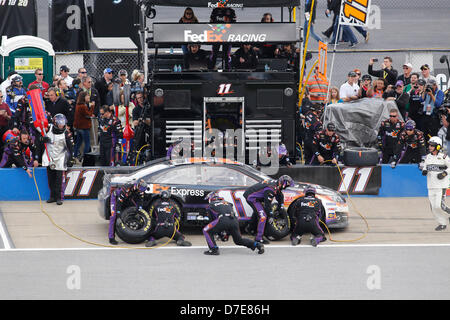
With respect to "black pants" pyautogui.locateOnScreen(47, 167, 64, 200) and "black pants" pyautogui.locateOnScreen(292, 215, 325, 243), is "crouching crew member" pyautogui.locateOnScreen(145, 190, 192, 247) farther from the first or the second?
"black pants" pyautogui.locateOnScreen(47, 167, 64, 200)

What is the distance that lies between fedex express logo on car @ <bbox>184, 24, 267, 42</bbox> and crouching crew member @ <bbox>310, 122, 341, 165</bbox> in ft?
7.52

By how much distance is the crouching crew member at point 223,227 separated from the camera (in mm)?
13672

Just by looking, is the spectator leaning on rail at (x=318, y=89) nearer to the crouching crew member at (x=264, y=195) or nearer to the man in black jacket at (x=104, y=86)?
the man in black jacket at (x=104, y=86)

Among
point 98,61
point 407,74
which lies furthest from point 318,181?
point 98,61

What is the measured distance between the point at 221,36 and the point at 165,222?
5.23 meters

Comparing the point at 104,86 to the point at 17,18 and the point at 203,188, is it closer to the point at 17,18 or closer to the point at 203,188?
the point at 17,18

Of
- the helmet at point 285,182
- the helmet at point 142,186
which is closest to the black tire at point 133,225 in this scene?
the helmet at point 142,186

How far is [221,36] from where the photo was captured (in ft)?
59.6

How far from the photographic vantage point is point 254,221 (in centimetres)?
1493

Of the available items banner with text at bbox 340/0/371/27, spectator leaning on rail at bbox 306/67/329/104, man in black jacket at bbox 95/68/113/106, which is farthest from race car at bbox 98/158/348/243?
banner with text at bbox 340/0/371/27

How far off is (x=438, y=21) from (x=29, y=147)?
22.6 metres

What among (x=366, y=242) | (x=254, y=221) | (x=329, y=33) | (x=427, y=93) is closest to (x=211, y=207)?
(x=254, y=221)

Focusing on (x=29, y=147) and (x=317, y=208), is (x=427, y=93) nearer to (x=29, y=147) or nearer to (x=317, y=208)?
(x=317, y=208)

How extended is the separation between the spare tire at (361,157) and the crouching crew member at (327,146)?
0.25 metres
